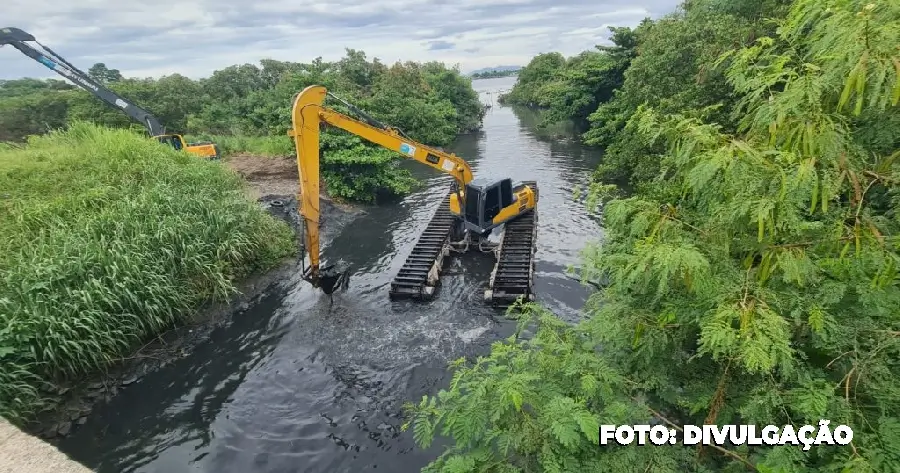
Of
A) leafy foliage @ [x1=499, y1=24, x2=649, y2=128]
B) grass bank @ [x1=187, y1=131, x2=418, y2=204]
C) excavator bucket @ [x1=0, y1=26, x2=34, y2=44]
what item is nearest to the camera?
excavator bucket @ [x1=0, y1=26, x2=34, y2=44]

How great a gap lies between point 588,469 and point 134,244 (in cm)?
950

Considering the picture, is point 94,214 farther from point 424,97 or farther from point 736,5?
point 424,97

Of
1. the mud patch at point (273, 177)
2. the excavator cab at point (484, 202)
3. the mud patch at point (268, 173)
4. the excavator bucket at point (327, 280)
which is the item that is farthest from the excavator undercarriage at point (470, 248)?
the mud patch at point (268, 173)

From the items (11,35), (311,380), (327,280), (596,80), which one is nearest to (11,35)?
(11,35)

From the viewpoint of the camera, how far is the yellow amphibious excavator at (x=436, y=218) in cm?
962

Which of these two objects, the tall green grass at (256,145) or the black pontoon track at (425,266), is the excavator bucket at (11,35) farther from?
the black pontoon track at (425,266)

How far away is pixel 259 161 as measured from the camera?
20750 mm

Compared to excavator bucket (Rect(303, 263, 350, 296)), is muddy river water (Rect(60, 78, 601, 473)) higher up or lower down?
lower down

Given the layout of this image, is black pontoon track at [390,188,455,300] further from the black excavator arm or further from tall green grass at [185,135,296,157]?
the black excavator arm

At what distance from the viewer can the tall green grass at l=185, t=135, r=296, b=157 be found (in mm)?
21750

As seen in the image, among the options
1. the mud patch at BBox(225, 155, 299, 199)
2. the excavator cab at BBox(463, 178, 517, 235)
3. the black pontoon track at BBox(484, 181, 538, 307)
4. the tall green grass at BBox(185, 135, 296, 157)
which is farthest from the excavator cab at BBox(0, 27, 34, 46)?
the black pontoon track at BBox(484, 181, 538, 307)

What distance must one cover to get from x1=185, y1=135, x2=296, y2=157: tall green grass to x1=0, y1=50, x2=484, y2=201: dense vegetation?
0.16 feet

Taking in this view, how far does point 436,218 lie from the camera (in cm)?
1492

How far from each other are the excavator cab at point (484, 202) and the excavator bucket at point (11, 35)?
15.3 meters
